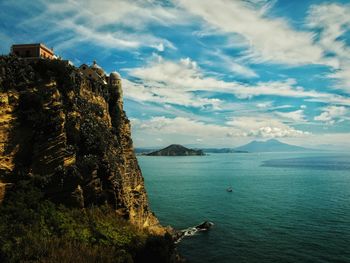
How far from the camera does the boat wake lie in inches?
2394

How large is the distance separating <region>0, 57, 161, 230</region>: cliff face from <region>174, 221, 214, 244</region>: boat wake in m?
13.2

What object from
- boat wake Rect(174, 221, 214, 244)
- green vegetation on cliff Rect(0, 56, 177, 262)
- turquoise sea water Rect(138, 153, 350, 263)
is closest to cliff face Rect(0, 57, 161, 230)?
green vegetation on cliff Rect(0, 56, 177, 262)

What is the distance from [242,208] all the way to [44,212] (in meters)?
56.8

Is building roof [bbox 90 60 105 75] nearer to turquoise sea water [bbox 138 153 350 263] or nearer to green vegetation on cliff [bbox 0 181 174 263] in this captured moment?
green vegetation on cliff [bbox 0 181 174 263]

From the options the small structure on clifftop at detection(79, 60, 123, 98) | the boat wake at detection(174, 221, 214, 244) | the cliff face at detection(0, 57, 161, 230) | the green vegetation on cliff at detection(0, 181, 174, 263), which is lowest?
the boat wake at detection(174, 221, 214, 244)

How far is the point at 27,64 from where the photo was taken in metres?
42.4

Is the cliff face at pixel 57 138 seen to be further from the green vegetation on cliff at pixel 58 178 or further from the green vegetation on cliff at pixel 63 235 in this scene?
the green vegetation on cliff at pixel 63 235

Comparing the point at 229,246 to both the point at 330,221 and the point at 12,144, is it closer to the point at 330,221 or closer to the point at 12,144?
the point at 330,221

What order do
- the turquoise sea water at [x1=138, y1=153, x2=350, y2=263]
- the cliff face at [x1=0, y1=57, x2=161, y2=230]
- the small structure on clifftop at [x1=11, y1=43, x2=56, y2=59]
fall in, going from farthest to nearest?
1. the turquoise sea water at [x1=138, y1=153, x2=350, y2=263]
2. the small structure on clifftop at [x1=11, y1=43, x2=56, y2=59]
3. the cliff face at [x1=0, y1=57, x2=161, y2=230]

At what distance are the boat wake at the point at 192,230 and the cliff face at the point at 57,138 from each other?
13226mm

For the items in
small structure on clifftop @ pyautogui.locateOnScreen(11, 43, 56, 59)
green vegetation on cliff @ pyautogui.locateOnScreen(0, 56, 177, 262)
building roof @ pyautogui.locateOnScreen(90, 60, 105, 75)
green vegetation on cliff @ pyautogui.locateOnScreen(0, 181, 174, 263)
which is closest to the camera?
Result: green vegetation on cliff @ pyautogui.locateOnScreen(0, 181, 174, 263)

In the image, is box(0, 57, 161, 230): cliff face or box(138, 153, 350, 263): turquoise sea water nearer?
box(0, 57, 161, 230): cliff face

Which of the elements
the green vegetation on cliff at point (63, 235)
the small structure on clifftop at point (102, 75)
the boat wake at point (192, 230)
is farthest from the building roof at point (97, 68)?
the boat wake at point (192, 230)

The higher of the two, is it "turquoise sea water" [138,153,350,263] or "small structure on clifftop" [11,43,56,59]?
"small structure on clifftop" [11,43,56,59]
